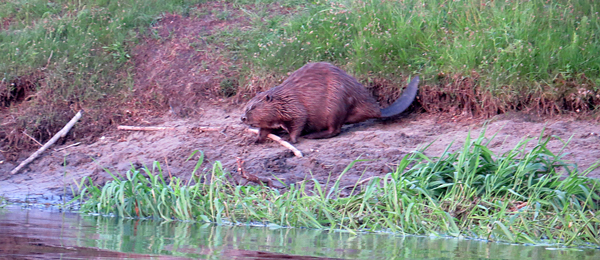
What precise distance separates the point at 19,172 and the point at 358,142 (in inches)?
116

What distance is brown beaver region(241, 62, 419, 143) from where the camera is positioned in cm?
484

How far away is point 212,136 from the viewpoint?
521cm

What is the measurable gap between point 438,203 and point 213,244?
1.38m

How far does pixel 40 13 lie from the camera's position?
7258 mm

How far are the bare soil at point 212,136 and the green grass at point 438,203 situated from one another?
0.27 metres

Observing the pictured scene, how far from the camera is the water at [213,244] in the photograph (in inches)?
78.1

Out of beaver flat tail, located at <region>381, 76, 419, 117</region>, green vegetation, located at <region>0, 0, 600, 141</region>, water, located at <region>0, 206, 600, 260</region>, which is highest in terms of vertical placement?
green vegetation, located at <region>0, 0, 600, 141</region>

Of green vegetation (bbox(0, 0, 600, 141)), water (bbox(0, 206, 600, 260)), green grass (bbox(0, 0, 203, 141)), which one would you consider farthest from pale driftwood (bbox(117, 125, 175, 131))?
water (bbox(0, 206, 600, 260))

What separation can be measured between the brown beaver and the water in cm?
187

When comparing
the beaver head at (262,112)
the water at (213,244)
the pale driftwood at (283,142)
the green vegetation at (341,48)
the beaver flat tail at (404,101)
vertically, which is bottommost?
the water at (213,244)

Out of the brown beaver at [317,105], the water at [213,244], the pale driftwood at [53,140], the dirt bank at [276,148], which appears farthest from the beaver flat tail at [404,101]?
the pale driftwood at [53,140]

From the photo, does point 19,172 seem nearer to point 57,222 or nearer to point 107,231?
point 57,222

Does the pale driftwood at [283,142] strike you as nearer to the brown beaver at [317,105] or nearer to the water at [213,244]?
the brown beaver at [317,105]

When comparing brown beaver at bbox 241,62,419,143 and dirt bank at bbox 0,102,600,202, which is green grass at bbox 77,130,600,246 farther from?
brown beaver at bbox 241,62,419,143
